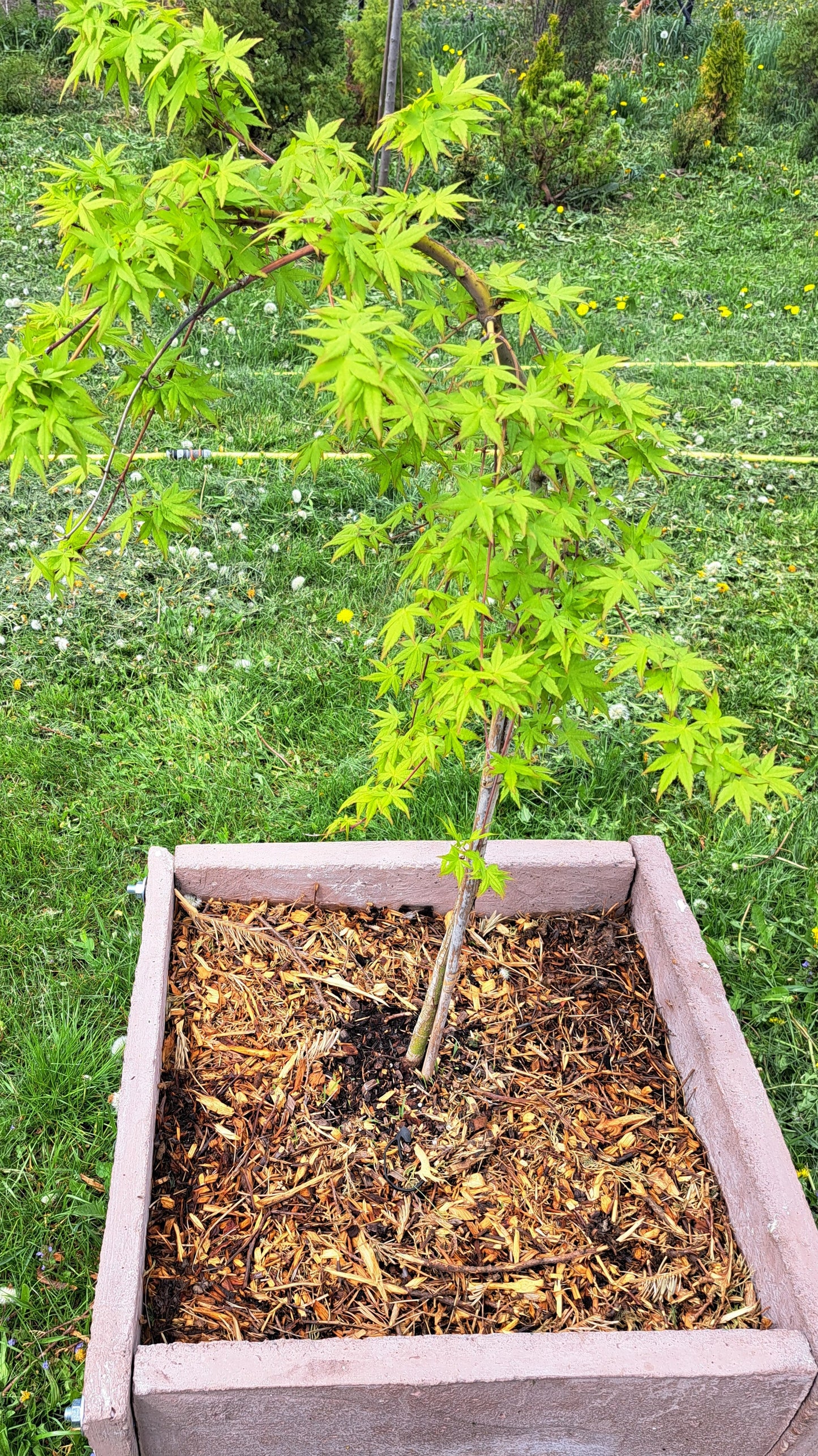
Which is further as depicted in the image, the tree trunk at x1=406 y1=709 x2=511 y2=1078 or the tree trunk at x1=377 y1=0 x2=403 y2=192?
the tree trunk at x1=377 y1=0 x2=403 y2=192

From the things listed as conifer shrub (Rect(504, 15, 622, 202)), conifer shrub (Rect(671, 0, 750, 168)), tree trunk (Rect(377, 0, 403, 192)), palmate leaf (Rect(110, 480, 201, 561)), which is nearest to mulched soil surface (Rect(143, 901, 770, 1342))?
palmate leaf (Rect(110, 480, 201, 561))

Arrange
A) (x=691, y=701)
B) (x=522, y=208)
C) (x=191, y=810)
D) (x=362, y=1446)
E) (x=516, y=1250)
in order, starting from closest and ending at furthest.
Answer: (x=362, y=1446), (x=516, y=1250), (x=191, y=810), (x=691, y=701), (x=522, y=208)

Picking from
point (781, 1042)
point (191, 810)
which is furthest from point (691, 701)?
point (191, 810)

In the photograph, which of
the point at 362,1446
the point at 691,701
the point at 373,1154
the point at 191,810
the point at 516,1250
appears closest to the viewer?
the point at 362,1446

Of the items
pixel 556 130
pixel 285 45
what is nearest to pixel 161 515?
pixel 285 45

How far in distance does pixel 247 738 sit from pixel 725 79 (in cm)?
703

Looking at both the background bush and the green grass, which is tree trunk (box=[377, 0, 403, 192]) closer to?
the green grass

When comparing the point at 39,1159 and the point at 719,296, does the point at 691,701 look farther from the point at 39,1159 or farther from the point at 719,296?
the point at 719,296

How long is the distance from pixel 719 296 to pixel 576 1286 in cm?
575

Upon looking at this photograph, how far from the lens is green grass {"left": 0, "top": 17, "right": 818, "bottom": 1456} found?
7.72 feet

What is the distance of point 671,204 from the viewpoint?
773cm

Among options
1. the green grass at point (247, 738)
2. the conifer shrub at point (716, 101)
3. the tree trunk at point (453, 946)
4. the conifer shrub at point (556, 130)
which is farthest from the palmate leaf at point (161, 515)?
the conifer shrub at point (716, 101)

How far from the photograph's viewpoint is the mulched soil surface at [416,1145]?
6.11ft

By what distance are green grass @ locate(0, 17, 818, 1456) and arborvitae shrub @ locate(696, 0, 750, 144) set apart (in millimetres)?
3400
